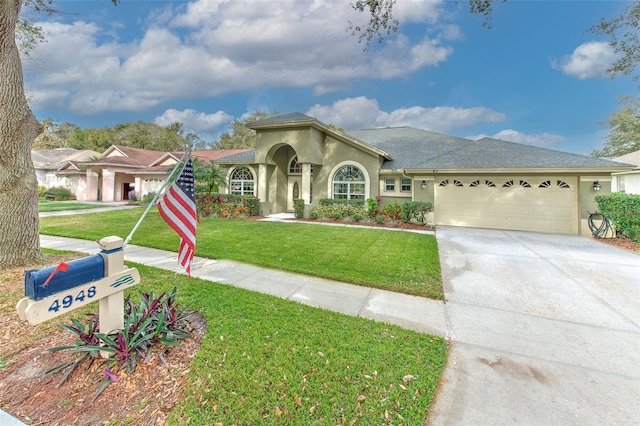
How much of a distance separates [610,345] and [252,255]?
6.82 meters

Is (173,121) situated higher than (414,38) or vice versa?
(173,121)

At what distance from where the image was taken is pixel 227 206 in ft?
50.6

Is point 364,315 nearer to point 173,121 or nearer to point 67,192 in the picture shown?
point 67,192

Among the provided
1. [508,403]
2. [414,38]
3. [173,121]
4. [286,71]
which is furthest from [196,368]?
[173,121]

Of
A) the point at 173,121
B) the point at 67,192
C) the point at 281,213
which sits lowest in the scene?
the point at 281,213

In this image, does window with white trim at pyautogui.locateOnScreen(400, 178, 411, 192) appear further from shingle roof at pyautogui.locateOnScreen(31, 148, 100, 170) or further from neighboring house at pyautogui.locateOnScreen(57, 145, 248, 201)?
shingle roof at pyautogui.locateOnScreen(31, 148, 100, 170)

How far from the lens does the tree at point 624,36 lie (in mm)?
10570

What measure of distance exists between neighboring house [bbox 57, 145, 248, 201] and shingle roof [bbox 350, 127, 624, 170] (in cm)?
1664

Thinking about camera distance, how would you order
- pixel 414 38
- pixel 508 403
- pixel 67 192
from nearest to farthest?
1. pixel 508 403
2. pixel 414 38
3. pixel 67 192

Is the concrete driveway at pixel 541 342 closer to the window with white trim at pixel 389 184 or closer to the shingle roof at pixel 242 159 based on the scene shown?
the window with white trim at pixel 389 184

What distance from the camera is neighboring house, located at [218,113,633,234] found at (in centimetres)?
1159

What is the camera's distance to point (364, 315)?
161 inches

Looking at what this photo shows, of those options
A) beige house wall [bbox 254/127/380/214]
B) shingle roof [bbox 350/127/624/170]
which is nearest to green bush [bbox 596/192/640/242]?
shingle roof [bbox 350/127/624/170]

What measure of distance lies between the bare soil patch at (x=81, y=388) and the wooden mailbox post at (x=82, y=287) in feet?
1.77
